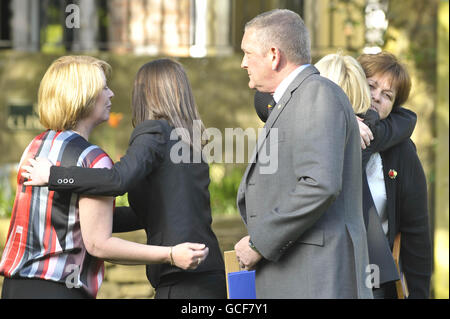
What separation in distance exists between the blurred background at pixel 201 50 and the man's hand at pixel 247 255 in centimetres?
360

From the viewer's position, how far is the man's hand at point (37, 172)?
3.04m

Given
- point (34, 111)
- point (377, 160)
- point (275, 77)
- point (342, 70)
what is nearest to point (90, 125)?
point (275, 77)

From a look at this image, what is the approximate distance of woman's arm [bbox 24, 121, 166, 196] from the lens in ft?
9.94

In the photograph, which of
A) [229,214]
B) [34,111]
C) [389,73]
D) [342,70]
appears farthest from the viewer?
[34,111]

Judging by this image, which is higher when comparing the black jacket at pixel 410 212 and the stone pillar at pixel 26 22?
the stone pillar at pixel 26 22

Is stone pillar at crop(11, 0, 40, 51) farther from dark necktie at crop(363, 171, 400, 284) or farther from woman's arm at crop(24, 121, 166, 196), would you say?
dark necktie at crop(363, 171, 400, 284)

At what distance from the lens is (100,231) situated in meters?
3.11

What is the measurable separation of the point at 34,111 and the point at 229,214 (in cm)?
238

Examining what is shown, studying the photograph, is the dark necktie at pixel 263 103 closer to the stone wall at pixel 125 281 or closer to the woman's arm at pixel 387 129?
the woman's arm at pixel 387 129

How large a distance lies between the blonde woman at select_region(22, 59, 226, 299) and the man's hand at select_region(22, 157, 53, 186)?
35cm

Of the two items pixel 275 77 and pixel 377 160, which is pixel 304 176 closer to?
pixel 275 77

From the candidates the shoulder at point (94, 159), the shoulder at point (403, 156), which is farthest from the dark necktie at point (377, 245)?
the shoulder at point (94, 159)

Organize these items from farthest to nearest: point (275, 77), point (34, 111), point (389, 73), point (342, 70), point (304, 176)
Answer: point (34, 111)
point (389, 73)
point (342, 70)
point (275, 77)
point (304, 176)

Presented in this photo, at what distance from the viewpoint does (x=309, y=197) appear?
2.89 metres
